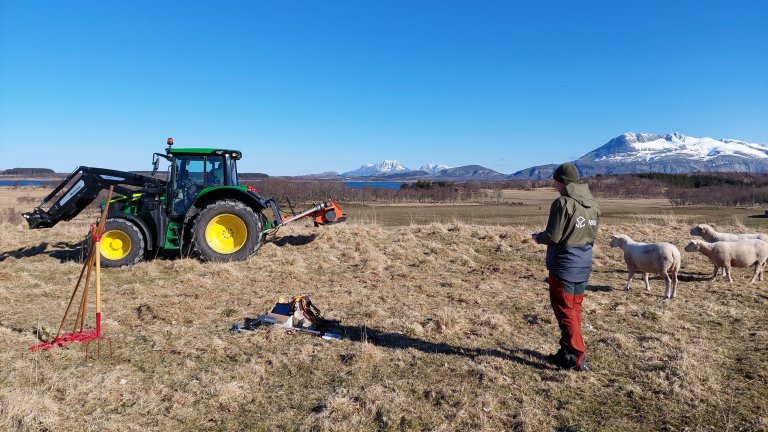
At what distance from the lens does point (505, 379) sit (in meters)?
4.52

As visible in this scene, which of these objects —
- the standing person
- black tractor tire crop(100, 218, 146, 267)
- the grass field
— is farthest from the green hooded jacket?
black tractor tire crop(100, 218, 146, 267)

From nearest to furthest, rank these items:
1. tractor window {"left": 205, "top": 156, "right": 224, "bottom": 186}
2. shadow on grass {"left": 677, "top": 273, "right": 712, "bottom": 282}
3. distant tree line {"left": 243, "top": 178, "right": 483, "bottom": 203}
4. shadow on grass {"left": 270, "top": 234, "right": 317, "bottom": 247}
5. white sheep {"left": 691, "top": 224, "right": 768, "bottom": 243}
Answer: shadow on grass {"left": 677, "top": 273, "right": 712, "bottom": 282}
white sheep {"left": 691, "top": 224, "right": 768, "bottom": 243}
tractor window {"left": 205, "top": 156, "right": 224, "bottom": 186}
shadow on grass {"left": 270, "top": 234, "right": 317, "bottom": 247}
distant tree line {"left": 243, "top": 178, "right": 483, "bottom": 203}

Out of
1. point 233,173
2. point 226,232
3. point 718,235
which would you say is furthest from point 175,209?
point 718,235

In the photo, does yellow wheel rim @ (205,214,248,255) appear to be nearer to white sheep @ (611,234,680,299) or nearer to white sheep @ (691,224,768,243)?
white sheep @ (611,234,680,299)

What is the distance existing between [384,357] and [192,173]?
285 inches

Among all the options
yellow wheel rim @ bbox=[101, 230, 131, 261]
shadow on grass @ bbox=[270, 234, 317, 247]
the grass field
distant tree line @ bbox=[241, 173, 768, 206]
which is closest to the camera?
the grass field

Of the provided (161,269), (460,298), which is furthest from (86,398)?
(161,269)

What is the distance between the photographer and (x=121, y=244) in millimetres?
9953

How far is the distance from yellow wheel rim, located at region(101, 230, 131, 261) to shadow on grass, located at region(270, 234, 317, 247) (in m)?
3.68

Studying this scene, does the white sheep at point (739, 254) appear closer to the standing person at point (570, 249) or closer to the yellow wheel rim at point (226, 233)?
the standing person at point (570, 249)

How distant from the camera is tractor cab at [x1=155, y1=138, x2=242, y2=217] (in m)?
10.1

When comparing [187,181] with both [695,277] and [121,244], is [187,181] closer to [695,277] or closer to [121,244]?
[121,244]

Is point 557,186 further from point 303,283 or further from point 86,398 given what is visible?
point 303,283

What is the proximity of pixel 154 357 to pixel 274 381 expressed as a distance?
1539mm
